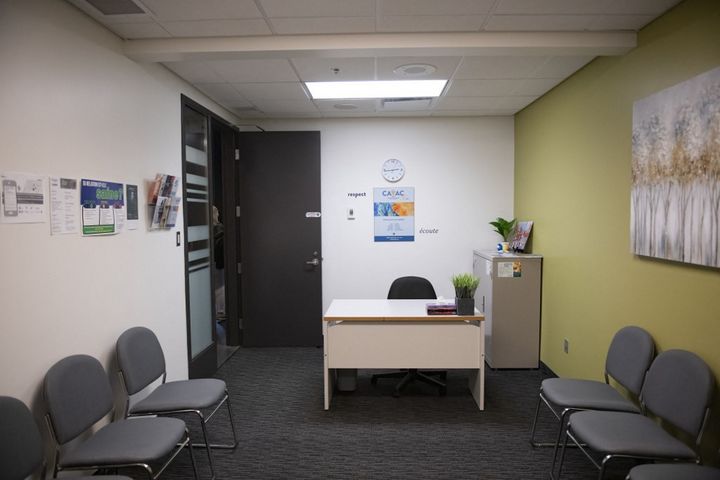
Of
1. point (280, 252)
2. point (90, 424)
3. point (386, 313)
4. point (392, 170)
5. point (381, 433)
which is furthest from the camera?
point (392, 170)

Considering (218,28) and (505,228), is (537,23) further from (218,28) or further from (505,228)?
(505,228)

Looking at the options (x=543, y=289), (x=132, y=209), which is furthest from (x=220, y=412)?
(x=543, y=289)

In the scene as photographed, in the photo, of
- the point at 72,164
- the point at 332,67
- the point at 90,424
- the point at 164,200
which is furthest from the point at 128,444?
the point at 332,67

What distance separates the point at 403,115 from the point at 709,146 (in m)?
3.30

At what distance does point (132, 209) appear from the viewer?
287 cm

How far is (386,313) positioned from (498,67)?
2.12 m

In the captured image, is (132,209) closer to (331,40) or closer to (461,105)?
(331,40)

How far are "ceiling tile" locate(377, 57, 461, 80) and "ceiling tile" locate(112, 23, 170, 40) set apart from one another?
150cm

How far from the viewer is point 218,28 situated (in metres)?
2.66

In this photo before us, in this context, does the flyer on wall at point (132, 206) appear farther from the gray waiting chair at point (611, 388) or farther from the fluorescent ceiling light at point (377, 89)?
the gray waiting chair at point (611, 388)

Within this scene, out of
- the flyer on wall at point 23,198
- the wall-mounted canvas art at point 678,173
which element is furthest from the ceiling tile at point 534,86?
the flyer on wall at point 23,198

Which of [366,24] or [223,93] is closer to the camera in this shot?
[366,24]

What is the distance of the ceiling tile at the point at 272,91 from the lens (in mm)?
3789

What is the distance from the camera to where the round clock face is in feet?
16.9
